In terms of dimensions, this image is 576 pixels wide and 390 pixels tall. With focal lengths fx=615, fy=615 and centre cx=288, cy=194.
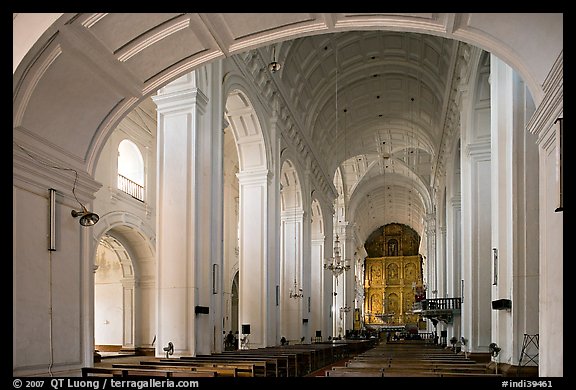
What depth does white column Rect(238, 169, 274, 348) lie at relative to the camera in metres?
16.2

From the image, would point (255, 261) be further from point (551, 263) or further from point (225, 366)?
point (551, 263)

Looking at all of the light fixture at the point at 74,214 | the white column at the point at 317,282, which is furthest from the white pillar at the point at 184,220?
the white column at the point at 317,282

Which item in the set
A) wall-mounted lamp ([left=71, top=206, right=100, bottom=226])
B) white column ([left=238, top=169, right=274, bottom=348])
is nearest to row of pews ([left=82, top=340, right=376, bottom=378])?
wall-mounted lamp ([left=71, top=206, right=100, bottom=226])

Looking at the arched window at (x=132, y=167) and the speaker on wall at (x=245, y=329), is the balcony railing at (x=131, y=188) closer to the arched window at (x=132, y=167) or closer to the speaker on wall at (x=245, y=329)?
the arched window at (x=132, y=167)

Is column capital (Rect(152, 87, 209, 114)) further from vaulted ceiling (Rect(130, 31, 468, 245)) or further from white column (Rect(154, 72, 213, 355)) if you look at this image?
vaulted ceiling (Rect(130, 31, 468, 245))

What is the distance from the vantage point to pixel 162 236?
1171 centimetres

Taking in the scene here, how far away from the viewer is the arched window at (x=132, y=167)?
19.6m

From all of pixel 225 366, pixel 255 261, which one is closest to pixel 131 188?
pixel 255 261

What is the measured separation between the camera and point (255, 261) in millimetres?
16469

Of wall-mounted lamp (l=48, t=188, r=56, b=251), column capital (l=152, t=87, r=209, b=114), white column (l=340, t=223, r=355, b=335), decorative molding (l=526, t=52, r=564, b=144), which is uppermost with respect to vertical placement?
column capital (l=152, t=87, r=209, b=114)

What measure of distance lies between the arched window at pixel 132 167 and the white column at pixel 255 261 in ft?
14.5
